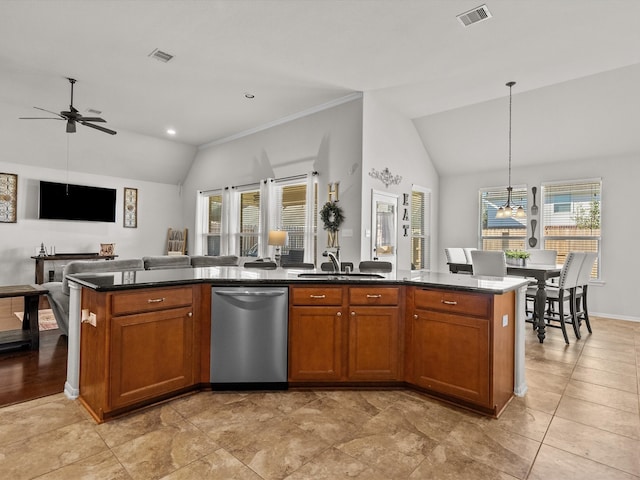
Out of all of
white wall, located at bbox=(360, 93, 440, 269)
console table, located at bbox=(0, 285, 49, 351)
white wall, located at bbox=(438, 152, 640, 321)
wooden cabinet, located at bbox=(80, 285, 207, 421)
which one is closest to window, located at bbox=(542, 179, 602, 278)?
white wall, located at bbox=(438, 152, 640, 321)

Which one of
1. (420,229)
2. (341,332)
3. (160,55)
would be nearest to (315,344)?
(341,332)

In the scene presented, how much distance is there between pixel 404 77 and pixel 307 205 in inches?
99.4

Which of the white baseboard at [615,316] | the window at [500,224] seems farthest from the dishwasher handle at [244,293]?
the white baseboard at [615,316]

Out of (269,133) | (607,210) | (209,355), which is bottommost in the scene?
(209,355)

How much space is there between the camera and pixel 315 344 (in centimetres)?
286

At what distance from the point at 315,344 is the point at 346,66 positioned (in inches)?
138

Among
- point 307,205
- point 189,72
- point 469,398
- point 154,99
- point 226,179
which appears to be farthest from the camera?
point 226,179

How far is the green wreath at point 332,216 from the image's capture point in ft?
18.6

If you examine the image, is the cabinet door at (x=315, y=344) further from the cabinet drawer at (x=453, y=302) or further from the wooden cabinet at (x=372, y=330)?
the cabinet drawer at (x=453, y=302)

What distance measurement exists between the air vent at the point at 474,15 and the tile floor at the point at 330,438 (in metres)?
3.40

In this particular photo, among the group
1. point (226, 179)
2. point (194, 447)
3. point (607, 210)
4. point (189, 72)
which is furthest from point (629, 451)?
point (226, 179)

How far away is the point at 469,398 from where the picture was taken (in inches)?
100

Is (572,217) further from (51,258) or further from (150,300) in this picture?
(51,258)

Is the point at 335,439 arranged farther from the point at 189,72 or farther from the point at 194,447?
the point at 189,72
